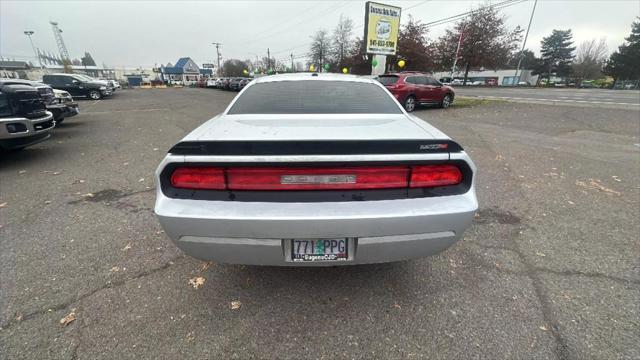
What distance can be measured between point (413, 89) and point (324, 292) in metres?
11.7

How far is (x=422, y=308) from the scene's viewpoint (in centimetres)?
207

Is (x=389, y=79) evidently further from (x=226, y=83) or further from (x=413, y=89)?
(x=226, y=83)

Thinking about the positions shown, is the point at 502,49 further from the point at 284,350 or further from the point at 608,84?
the point at 284,350

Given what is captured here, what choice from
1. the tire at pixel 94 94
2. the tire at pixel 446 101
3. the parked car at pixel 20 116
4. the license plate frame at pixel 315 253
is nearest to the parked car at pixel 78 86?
the tire at pixel 94 94

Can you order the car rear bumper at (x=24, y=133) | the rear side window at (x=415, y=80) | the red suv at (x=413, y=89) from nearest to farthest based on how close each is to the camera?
the car rear bumper at (x=24, y=133) → the red suv at (x=413, y=89) → the rear side window at (x=415, y=80)

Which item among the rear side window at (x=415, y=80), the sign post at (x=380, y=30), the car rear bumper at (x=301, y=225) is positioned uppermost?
the sign post at (x=380, y=30)

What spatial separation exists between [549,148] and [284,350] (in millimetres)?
7521

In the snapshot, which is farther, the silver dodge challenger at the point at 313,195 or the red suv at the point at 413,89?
the red suv at the point at 413,89

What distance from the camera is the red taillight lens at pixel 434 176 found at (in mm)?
1792

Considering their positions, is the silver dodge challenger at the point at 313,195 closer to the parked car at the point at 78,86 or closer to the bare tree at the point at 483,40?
the parked car at the point at 78,86

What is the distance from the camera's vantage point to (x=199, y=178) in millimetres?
1730

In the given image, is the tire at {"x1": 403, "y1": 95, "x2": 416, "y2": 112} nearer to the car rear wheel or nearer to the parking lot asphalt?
the parking lot asphalt

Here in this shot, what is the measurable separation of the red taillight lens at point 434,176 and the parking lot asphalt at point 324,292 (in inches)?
35.9

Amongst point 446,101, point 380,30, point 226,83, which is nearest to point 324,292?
point 446,101
